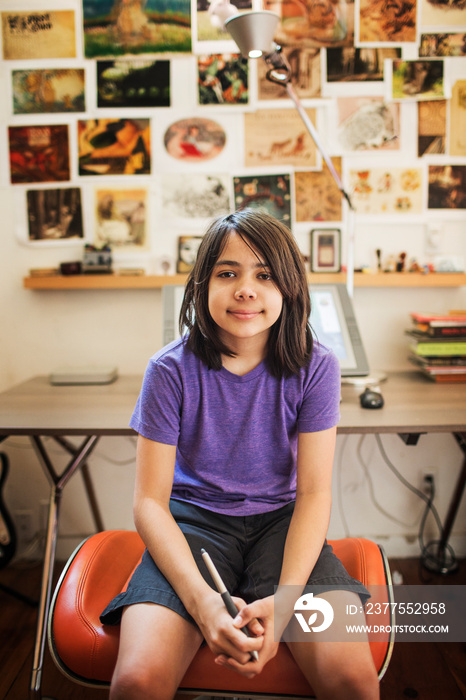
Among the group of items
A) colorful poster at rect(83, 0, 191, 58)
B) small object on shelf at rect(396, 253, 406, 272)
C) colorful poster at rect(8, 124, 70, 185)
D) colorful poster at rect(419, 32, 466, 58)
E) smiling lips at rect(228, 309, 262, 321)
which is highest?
colorful poster at rect(83, 0, 191, 58)

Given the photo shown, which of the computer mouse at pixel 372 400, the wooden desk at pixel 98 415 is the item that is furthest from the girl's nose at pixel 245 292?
the computer mouse at pixel 372 400

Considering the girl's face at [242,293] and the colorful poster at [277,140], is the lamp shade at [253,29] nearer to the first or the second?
the colorful poster at [277,140]

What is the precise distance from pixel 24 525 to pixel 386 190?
5.51 feet

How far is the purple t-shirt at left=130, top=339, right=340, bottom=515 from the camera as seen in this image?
987mm

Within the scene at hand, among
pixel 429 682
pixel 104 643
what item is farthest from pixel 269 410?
pixel 429 682

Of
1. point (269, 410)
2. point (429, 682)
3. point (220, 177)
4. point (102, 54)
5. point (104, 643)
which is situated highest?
point (102, 54)

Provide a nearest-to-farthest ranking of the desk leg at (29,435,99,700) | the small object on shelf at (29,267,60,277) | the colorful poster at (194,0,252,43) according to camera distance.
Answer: the desk leg at (29,435,99,700), the colorful poster at (194,0,252,43), the small object on shelf at (29,267,60,277)

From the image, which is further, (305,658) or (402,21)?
(402,21)

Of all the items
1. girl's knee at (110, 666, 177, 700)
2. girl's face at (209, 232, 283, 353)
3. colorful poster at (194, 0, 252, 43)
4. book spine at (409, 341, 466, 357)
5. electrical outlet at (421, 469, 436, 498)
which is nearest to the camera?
girl's knee at (110, 666, 177, 700)

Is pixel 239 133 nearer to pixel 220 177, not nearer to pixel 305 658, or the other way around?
pixel 220 177

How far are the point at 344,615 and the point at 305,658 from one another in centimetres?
8

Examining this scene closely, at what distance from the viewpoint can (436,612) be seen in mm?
1583

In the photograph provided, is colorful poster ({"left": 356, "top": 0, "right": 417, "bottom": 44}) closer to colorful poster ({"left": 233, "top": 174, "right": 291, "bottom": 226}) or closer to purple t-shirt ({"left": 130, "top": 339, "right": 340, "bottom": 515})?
colorful poster ({"left": 233, "top": 174, "right": 291, "bottom": 226})

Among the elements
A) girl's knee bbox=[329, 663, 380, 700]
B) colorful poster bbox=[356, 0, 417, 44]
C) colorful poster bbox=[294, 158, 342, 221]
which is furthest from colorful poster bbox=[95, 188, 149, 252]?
girl's knee bbox=[329, 663, 380, 700]
